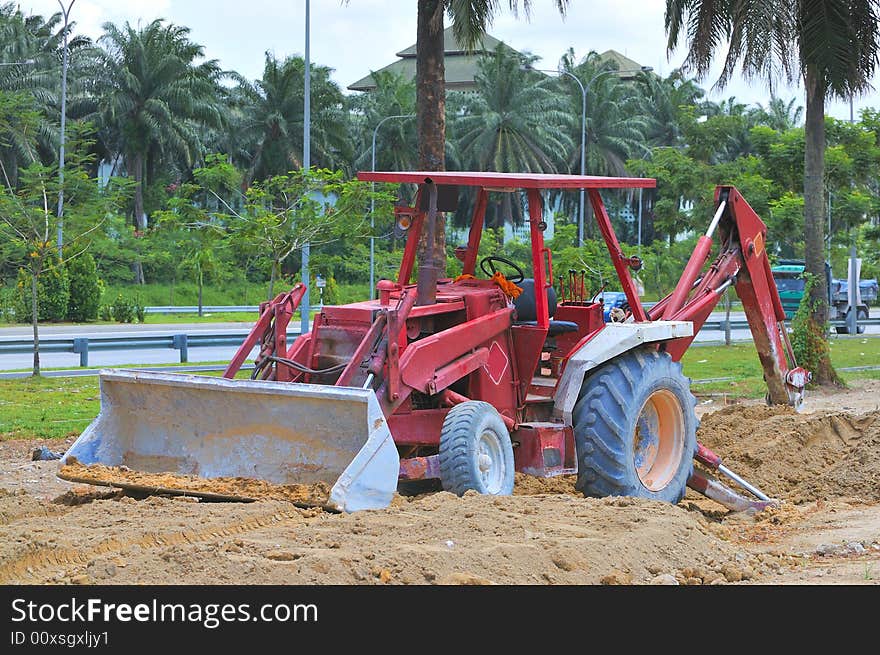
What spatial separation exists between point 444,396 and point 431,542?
2206 millimetres

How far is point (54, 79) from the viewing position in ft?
188

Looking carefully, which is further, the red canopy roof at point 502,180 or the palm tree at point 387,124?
the palm tree at point 387,124

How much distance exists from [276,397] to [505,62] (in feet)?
186

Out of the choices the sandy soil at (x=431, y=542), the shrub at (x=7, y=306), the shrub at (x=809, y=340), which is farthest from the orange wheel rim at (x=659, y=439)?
the shrub at (x=7, y=306)


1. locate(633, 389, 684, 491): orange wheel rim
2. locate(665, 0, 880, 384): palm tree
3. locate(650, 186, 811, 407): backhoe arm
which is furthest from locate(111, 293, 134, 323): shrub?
locate(633, 389, 684, 491): orange wheel rim

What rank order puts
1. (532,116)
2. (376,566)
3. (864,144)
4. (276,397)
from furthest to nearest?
1. (532,116)
2. (864,144)
3. (276,397)
4. (376,566)

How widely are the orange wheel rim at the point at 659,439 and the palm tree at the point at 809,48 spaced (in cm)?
1016

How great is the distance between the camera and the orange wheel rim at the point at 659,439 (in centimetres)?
978

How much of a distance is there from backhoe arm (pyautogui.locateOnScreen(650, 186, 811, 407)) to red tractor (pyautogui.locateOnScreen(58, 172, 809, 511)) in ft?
2.43

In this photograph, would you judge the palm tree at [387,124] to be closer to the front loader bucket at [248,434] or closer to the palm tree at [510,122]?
the palm tree at [510,122]

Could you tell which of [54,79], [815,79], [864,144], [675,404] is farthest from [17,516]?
[54,79]

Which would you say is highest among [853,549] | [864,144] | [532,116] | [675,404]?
[532,116]

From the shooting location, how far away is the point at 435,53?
55.7ft
